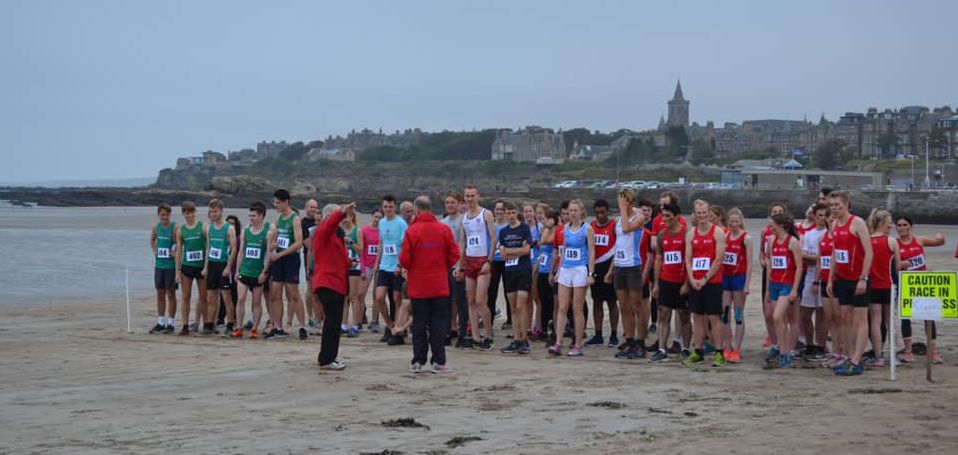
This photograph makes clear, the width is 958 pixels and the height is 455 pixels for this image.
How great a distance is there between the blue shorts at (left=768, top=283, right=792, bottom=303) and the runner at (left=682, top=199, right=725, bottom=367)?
0.54 meters

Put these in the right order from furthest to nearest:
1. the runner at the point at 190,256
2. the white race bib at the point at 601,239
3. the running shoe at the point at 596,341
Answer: the runner at the point at 190,256 → the running shoe at the point at 596,341 → the white race bib at the point at 601,239

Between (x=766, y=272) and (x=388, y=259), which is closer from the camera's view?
(x=766, y=272)

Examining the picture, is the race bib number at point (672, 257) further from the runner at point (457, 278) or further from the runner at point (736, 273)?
the runner at point (457, 278)

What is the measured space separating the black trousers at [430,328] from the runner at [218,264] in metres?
3.54

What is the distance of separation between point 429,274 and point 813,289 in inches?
151

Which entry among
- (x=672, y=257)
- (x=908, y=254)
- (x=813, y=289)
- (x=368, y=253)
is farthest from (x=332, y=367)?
(x=908, y=254)

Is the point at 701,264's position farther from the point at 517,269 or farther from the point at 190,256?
the point at 190,256

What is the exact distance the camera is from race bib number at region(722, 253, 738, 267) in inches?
422

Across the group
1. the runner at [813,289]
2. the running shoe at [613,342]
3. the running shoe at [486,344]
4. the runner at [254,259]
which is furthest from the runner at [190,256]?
the runner at [813,289]

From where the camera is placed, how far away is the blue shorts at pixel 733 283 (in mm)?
10688

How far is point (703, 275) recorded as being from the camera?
10367mm

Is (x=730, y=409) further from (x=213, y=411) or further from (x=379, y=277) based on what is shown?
(x=379, y=277)

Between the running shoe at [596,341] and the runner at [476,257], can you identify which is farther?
the running shoe at [596,341]

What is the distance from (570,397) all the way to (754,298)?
9.34m
